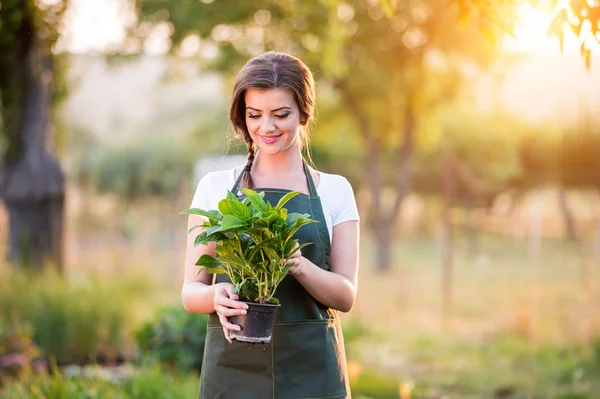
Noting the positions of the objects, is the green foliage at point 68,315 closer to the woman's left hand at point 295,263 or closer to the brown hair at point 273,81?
the brown hair at point 273,81

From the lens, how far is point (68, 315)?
22.8 ft

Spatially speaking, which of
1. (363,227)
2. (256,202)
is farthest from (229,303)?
(363,227)

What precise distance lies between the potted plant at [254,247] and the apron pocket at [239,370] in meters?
0.24

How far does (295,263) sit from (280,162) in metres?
0.47

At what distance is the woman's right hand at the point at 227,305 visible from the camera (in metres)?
2.15

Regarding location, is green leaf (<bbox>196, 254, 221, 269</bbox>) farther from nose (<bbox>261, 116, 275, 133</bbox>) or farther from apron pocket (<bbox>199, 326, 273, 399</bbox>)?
nose (<bbox>261, 116, 275, 133</bbox>)

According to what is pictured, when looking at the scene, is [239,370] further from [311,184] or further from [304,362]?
[311,184]

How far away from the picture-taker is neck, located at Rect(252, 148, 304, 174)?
8.43 ft

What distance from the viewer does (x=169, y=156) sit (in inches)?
1556

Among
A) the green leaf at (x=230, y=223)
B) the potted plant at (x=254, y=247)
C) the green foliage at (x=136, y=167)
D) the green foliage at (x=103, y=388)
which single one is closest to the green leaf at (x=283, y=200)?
the potted plant at (x=254, y=247)

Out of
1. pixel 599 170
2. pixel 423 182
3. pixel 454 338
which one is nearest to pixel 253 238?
pixel 454 338

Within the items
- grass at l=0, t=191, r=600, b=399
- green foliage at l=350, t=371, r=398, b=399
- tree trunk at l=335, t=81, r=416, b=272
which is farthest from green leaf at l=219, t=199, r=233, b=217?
tree trunk at l=335, t=81, r=416, b=272

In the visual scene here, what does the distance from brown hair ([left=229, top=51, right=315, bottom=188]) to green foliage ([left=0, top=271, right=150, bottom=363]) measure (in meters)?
4.66

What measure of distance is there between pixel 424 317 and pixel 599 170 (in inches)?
836
